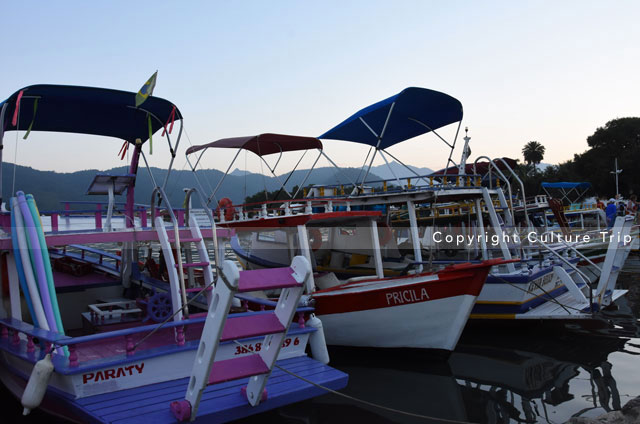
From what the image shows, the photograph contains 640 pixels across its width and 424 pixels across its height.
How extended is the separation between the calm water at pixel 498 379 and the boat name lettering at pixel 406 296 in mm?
1179

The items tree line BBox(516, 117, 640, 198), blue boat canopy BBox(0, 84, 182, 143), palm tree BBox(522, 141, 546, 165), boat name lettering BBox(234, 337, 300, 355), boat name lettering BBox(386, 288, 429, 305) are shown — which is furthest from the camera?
palm tree BBox(522, 141, 546, 165)

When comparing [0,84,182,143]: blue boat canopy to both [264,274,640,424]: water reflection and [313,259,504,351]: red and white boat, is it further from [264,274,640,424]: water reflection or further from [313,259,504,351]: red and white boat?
[264,274,640,424]: water reflection

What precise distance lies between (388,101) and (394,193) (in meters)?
2.41

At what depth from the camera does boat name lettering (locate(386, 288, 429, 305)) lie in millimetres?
8531

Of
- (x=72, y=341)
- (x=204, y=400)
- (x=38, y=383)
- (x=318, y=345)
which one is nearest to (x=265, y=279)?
(x=204, y=400)

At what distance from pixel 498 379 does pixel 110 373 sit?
6.42 meters

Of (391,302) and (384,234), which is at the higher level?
(384,234)

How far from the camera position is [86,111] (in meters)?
8.82

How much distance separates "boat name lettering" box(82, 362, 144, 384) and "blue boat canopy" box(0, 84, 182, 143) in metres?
4.42

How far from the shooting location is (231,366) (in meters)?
4.49

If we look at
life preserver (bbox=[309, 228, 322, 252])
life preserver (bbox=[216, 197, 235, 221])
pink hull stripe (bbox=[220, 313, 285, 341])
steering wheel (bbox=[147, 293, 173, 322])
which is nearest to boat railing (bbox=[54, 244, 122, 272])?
life preserver (bbox=[216, 197, 235, 221])

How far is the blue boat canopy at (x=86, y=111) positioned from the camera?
792 centimetres

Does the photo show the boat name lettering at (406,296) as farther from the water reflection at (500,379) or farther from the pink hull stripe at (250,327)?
the pink hull stripe at (250,327)

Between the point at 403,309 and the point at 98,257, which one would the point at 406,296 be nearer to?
the point at 403,309
